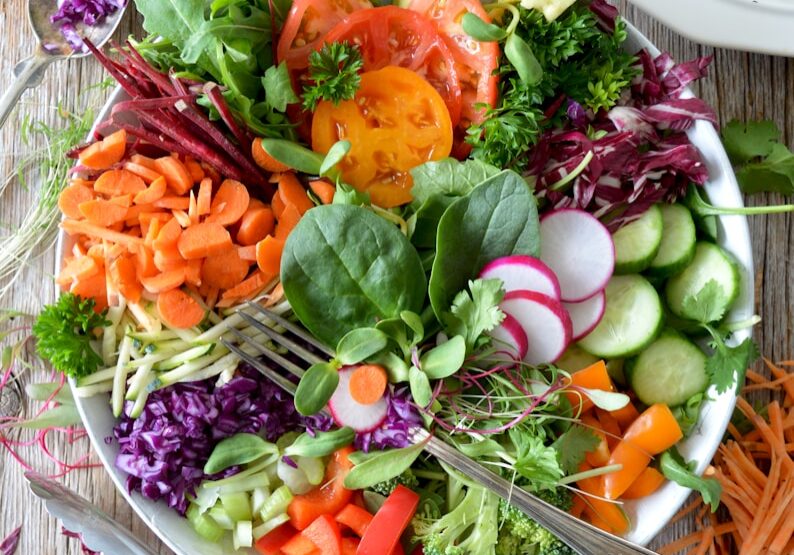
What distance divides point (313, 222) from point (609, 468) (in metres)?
0.96

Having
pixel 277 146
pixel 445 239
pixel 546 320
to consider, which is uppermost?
pixel 277 146

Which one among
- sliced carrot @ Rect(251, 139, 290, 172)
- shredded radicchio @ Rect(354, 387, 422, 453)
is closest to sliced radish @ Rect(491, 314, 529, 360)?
shredded radicchio @ Rect(354, 387, 422, 453)

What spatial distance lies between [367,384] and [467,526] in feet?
1.48

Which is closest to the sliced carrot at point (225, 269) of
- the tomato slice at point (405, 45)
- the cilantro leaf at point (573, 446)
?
the tomato slice at point (405, 45)

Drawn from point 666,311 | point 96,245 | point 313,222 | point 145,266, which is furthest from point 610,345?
point 96,245

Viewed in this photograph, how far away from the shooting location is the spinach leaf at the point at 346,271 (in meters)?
1.97

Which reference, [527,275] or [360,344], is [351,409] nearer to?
[360,344]

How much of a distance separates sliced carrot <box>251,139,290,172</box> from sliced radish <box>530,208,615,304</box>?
2.37ft

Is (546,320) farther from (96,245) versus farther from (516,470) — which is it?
(96,245)

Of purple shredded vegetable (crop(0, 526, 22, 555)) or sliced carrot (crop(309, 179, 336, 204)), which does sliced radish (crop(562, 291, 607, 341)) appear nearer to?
sliced carrot (crop(309, 179, 336, 204))

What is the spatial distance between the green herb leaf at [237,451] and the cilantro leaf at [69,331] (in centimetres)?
41

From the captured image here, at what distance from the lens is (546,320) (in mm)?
1988

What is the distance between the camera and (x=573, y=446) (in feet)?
6.50

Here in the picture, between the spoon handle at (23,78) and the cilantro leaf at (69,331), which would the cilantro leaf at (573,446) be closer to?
the cilantro leaf at (69,331)
